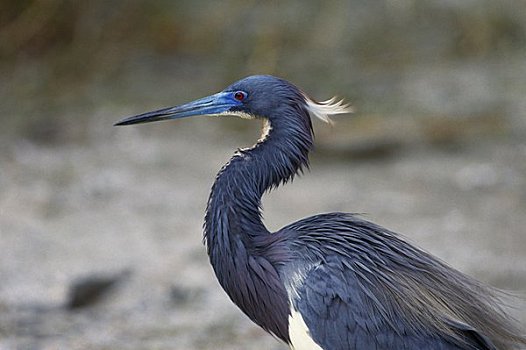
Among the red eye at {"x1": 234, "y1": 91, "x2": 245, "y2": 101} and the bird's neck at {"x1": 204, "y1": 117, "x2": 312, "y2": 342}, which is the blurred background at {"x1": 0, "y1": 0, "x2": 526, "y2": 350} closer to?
the bird's neck at {"x1": 204, "y1": 117, "x2": 312, "y2": 342}

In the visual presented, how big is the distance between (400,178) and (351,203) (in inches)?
28.2

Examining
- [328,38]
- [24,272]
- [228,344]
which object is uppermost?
[328,38]

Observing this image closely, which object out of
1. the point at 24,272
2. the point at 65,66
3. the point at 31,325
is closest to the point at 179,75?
the point at 65,66

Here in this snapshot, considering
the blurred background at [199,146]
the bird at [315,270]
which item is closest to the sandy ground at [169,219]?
the blurred background at [199,146]

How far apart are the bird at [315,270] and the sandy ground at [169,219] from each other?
1628mm

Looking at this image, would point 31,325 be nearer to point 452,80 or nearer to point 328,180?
A: point 328,180

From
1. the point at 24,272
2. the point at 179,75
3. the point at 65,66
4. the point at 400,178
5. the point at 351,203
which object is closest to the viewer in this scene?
the point at 24,272

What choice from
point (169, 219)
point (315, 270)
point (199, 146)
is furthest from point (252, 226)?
point (199, 146)

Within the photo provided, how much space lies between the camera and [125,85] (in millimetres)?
10477

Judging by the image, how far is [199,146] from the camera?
9.29 metres

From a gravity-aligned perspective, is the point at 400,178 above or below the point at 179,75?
below

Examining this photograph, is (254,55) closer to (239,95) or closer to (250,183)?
(239,95)

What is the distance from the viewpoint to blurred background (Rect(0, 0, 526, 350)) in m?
6.54

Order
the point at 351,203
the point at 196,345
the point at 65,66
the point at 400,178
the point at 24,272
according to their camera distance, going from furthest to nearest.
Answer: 1. the point at 65,66
2. the point at 400,178
3. the point at 351,203
4. the point at 24,272
5. the point at 196,345
